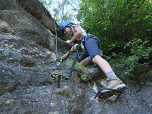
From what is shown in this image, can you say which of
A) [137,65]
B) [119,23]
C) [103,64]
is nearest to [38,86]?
[103,64]

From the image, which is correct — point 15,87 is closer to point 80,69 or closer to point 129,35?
point 80,69

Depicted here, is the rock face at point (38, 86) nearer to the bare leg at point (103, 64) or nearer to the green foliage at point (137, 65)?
the green foliage at point (137, 65)

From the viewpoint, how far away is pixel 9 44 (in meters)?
2.13

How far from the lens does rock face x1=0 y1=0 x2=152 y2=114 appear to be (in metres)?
1.41

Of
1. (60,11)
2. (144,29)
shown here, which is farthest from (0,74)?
(60,11)

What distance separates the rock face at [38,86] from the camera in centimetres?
141

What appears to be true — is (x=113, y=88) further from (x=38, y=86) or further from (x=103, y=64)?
A: (x=38, y=86)

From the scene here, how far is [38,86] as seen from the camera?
1.71 metres

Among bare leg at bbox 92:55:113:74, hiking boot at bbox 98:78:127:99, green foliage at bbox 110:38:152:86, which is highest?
bare leg at bbox 92:55:113:74

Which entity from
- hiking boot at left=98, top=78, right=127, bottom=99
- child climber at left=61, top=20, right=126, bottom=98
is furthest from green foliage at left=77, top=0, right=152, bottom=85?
hiking boot at left=98, top=78, right=127, bottom=99

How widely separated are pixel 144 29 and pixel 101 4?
1940mm

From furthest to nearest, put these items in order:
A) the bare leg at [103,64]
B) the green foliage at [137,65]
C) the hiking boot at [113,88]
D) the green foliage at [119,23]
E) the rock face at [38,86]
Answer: the green foliage at [119,23], the green foliage at [137,65], the bare leg at [103,64], the hiking boot at [113,88], the rock face at [38,86]

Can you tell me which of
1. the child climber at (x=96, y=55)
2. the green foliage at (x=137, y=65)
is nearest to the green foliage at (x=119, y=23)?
the green foliage at (x=137, y=65)

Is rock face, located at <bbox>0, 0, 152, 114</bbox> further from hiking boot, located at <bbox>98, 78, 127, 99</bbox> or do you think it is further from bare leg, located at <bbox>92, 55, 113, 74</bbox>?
bare leg, located at <bbox>92, 55, 113, 74</bbox>
